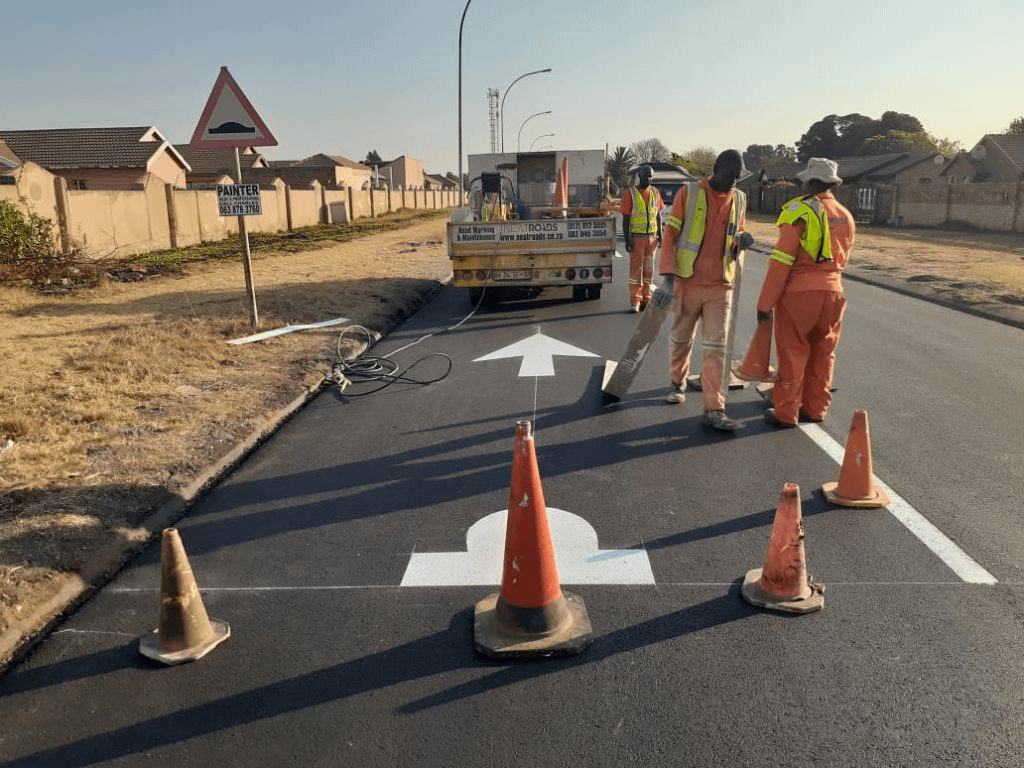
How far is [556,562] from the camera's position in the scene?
13.1 ft

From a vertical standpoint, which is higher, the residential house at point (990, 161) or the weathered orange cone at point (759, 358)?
the residential house at point (990, 161)

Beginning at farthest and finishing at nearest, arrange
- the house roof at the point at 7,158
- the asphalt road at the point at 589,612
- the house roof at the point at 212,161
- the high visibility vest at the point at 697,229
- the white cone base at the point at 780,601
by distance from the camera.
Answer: the house roof at the point at 212,161
the house roof at the point at 7,158
the high visibility vest at the point at 697,229
the white cone base at the point at 780,601
the asphalt road at the point at 589,612

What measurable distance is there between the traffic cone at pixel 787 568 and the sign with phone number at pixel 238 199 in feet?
25.3

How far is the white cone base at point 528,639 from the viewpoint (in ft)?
10.9

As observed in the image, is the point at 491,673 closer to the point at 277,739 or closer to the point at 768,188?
the point at 277,739

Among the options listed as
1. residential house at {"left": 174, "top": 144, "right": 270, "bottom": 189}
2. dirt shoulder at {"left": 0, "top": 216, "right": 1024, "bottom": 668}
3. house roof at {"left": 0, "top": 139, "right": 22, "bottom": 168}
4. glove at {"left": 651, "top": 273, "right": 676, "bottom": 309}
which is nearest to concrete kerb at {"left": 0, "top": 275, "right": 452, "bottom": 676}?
dirt shoulder at {"left": 0, "top": 216, "right": 1024, "bottom": 668}

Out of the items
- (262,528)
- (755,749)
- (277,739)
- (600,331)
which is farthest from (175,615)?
(600,331)

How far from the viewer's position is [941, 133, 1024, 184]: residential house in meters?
45.4

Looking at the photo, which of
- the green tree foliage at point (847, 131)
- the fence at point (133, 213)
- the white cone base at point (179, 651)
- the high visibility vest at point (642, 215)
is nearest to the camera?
the white cone base at point (179, 651)

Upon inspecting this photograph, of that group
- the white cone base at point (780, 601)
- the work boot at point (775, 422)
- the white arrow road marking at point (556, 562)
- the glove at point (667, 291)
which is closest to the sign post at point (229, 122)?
the glove at point (667, 291)

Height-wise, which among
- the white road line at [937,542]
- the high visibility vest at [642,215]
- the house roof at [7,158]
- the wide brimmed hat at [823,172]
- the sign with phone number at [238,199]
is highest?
the house roof at [7,158]

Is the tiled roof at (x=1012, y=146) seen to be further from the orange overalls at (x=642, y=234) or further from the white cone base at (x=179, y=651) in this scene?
the white cone base at (x=179, y=651)

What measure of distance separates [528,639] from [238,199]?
7.67 m

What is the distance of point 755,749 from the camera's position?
108 inches
